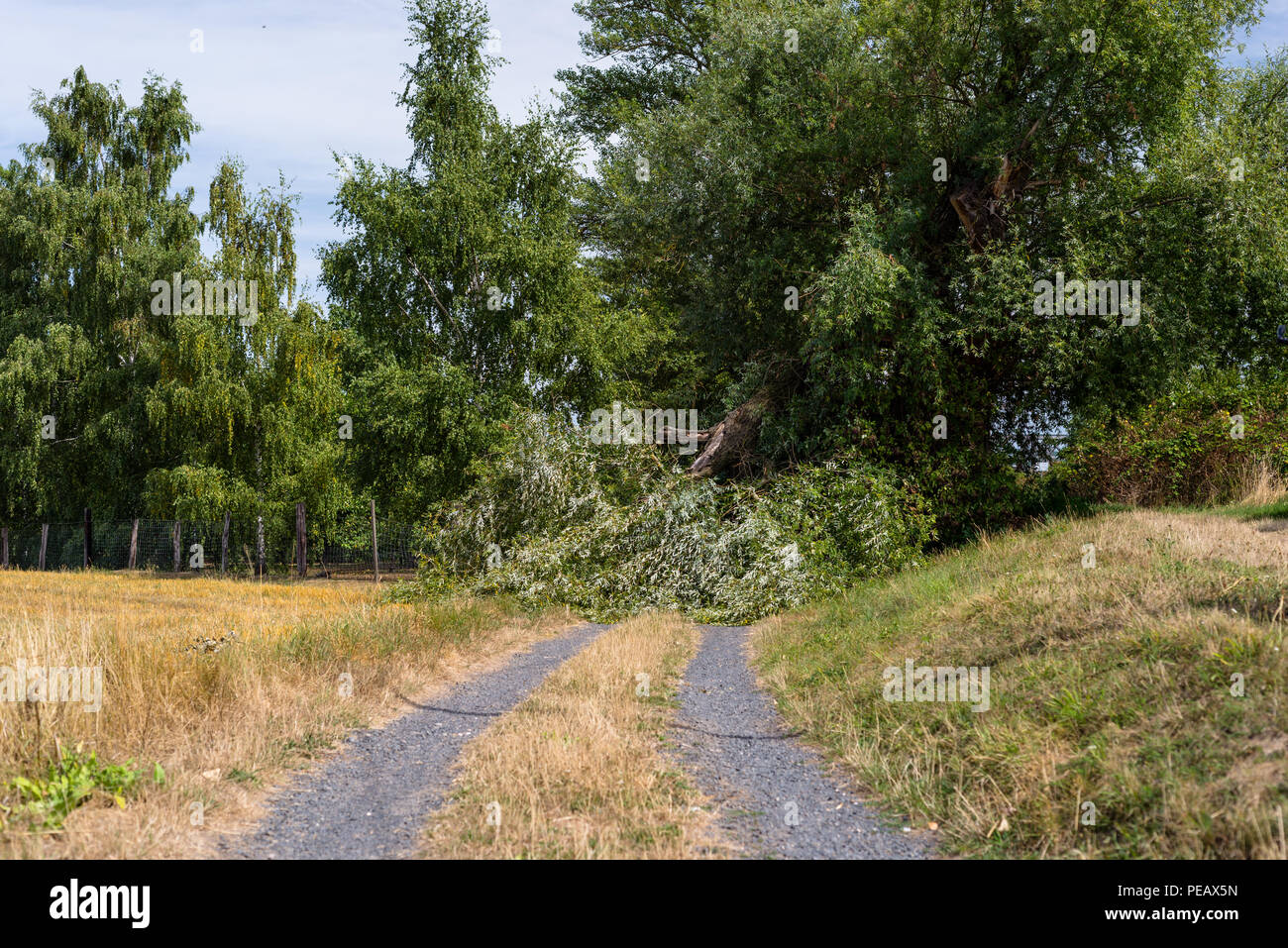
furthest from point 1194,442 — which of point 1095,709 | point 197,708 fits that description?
point 197,708

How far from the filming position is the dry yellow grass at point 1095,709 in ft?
12.7

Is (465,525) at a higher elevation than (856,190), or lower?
lower

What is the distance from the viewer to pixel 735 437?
19000 millimetres

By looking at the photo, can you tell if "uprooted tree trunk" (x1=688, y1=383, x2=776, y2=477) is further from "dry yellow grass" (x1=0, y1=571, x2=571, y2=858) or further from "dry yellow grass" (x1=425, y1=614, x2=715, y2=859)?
"dry yellow grass" (x1=425, y1=614, x2=715, y2=859)

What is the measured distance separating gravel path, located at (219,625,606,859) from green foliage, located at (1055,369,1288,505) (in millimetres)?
14031

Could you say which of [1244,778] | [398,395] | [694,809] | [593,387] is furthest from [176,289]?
[1244,778]

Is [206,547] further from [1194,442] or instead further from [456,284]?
[1194,442]

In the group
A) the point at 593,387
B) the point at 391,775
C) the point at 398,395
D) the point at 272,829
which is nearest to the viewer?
the point at 272,829

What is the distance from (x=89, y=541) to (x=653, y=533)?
2618cm

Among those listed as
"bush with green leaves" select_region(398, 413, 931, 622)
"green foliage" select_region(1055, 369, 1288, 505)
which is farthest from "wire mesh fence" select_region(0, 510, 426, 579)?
"green foliage" select_region(1055, 369, 1288, 505)

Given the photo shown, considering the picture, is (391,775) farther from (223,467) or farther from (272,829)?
(223,467)
